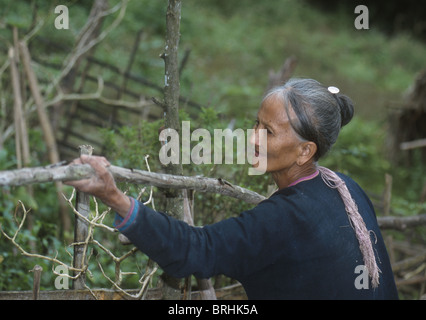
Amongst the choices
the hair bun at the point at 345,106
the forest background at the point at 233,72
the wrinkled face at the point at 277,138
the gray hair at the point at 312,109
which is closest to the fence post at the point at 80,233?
the forest background at the point at 233,72

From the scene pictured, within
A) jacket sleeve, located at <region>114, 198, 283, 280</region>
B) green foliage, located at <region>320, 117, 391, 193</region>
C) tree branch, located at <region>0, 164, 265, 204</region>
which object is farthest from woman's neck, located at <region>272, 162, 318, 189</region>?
green foliage, located at <region>320, 117, 391, 193</region>

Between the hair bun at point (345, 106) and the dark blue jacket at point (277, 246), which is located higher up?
the hair bun at point (345, 106)

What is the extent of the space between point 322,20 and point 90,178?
16558 millimetres

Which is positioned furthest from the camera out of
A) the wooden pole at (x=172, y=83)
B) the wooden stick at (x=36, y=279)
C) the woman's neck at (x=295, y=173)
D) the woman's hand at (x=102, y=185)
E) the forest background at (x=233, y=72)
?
the forest background at (x=233, y=72)

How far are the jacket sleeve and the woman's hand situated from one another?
0.04 meters

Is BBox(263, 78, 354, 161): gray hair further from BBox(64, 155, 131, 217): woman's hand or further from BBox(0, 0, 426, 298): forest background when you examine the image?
BBox(0, 0, 426, 298): forest background

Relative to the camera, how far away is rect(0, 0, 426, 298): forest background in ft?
10.3

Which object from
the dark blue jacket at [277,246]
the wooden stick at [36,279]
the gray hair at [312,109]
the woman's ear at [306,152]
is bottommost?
the wooden stick at [36,279]

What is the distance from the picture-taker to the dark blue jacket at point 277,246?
5.18 ft

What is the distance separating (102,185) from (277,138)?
753 millimetres

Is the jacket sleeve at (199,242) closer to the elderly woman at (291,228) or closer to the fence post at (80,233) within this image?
the elderly woman at (291,228)

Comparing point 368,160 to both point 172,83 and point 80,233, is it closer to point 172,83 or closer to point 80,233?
point 172,83
